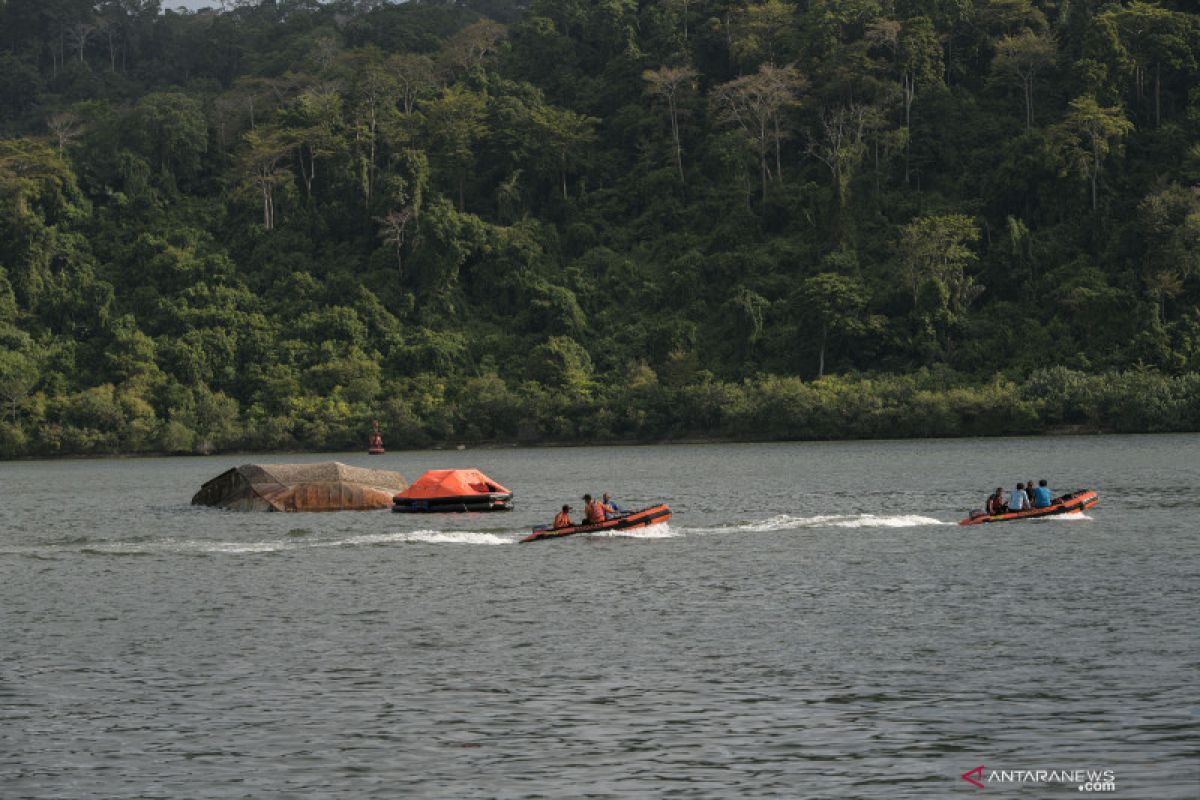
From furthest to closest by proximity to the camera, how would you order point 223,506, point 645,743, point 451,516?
point 223,506 < point 451,516 < point 645,743

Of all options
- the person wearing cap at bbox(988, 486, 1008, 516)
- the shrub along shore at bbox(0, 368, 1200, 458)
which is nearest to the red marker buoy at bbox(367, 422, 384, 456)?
the shrub along shore at bbox(0, 368, 1200, 458)

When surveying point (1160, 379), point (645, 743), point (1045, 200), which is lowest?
point (645, 743)

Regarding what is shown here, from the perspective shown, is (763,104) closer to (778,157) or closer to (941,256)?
(778,157)

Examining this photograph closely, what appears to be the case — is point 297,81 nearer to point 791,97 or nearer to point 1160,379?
point 791,97

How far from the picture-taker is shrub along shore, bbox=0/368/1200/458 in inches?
5059

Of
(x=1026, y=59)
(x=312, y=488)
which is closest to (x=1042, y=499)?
(x=312, y=488)

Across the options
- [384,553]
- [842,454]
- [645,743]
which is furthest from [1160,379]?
[645,743]

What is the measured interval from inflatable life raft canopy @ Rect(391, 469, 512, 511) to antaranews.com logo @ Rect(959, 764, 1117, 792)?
162 feet

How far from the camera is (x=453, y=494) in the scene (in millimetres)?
70062

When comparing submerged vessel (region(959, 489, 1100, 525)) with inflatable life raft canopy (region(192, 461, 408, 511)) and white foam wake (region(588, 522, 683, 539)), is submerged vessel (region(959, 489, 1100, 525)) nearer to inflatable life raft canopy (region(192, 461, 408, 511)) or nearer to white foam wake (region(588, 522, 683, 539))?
white foam wake (region(588, 522, 683, 539))

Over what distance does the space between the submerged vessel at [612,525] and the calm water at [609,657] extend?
734 millimetres

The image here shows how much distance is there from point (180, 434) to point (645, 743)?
125660 mm

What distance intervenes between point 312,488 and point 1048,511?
35996 millimetres

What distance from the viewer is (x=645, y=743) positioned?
24.5 meters
